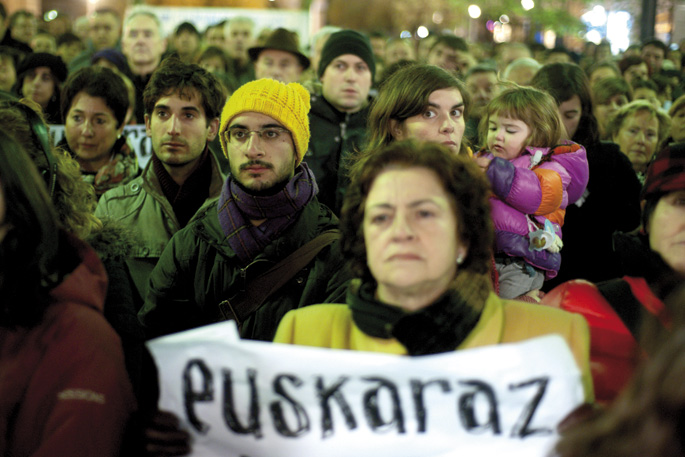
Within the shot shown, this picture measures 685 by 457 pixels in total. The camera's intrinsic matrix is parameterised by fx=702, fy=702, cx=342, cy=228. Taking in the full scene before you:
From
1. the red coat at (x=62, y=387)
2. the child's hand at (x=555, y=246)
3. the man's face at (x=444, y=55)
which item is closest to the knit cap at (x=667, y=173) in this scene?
the child's hand at (x=555, y=246)

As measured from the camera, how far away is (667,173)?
2318mm

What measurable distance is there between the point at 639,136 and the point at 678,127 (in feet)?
2.03

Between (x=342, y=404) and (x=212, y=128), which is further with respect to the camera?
(x=212, y=128)

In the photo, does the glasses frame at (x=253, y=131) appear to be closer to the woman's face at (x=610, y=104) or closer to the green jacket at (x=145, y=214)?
the green jacket at (x=145, y=214)

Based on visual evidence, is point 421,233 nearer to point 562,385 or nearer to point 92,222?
point 562,385

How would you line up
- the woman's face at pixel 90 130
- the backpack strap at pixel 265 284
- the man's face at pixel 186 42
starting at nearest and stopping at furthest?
the backpack strap at pixel 265 284 → the woman's face at pixel 90 130 → the man's face at pixel 186 42

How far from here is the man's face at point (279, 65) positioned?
6.55 metres

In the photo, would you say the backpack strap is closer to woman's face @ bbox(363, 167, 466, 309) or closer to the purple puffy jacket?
woman's face @ bbox(363, 167, 466, 309)

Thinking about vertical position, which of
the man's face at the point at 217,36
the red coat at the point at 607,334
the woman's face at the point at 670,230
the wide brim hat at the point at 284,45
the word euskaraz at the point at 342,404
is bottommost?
the word euskaraz at the point at 342,404

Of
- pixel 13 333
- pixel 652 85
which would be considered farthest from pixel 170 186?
pixel 652 85

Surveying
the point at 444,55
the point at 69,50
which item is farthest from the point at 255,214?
the point at 69,50

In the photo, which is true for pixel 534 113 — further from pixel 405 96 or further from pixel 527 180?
pixel 405 96

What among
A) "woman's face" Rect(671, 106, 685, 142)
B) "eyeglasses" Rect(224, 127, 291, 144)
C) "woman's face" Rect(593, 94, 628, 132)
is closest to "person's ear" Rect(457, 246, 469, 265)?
"eyeglasses" Rect(224, 127, 291, 144)

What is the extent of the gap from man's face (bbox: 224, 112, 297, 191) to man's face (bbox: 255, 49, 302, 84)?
3346mm
